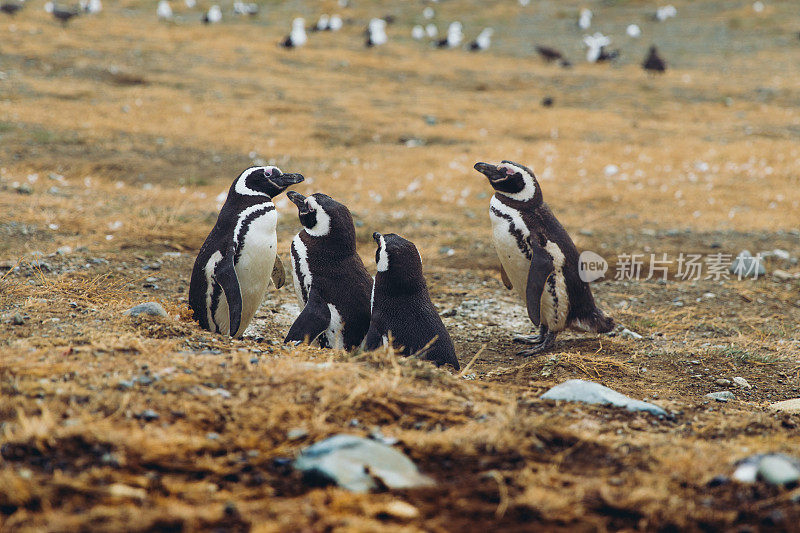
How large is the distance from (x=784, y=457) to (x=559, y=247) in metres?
3.08

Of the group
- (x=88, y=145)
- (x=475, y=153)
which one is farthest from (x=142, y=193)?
(x=475, y=153)

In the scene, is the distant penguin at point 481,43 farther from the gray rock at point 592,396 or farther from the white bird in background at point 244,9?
the gray rock at point 592,396

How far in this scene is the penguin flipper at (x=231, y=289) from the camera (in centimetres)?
456

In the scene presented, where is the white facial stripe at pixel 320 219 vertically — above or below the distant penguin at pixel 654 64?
below

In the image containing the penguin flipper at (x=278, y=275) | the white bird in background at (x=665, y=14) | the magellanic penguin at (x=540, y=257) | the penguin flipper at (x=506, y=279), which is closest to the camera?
the magellanic penguin at (x=540, y=257)

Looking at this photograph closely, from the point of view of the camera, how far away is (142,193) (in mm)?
8727

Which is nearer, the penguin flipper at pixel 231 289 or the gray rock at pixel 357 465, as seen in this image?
the gray rock at pixel 357 465

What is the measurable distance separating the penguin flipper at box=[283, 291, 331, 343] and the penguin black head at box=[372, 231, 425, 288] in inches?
17.4

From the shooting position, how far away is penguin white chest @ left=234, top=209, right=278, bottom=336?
15.8 feet

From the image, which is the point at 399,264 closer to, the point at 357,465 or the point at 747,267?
the point at 357,465

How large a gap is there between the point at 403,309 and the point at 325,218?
0.85 metres

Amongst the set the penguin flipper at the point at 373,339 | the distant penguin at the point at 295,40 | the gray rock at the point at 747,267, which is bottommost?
the penguin flipper at the point at 373,339

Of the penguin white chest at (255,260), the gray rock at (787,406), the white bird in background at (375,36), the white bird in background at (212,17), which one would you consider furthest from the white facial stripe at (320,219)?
the white bird in background at (212,17)

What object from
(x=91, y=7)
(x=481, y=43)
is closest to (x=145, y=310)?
(x=481, y=43)
